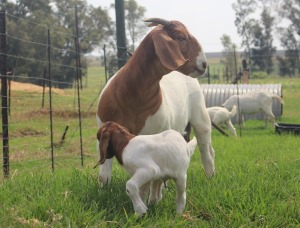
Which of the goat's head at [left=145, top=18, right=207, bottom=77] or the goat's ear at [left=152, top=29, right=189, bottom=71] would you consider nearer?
the goat's ear at [left=152, top=29, right=189, bottom=71]

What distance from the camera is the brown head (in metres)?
3.54

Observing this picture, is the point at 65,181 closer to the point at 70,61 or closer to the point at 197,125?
the point at 197,125

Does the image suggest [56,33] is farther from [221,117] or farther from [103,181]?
[103,181]

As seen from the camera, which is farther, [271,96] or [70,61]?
[70,61]

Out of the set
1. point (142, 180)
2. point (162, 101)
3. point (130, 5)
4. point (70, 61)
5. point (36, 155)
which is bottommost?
point (36, 155)

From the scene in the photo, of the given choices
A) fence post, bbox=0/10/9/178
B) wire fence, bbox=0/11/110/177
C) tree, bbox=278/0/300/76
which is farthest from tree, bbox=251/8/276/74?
→ fence post, bbox=0/10/9/178

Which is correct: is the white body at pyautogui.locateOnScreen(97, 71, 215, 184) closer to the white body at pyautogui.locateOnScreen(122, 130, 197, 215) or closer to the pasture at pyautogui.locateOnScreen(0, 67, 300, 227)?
the pasture at pyautogui.locateOnScreen(0, 67, 300, 227)

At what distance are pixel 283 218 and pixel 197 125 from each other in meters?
2.24

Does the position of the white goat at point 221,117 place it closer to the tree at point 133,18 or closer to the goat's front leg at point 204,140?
the goat's front leg at point 204,140

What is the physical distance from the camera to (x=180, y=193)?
143 inches

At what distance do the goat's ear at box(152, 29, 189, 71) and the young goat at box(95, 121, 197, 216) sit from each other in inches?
26.2

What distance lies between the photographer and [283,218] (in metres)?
3.86

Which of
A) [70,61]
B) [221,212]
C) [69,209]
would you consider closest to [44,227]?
[69,209]

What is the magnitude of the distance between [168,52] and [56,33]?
44707mm
